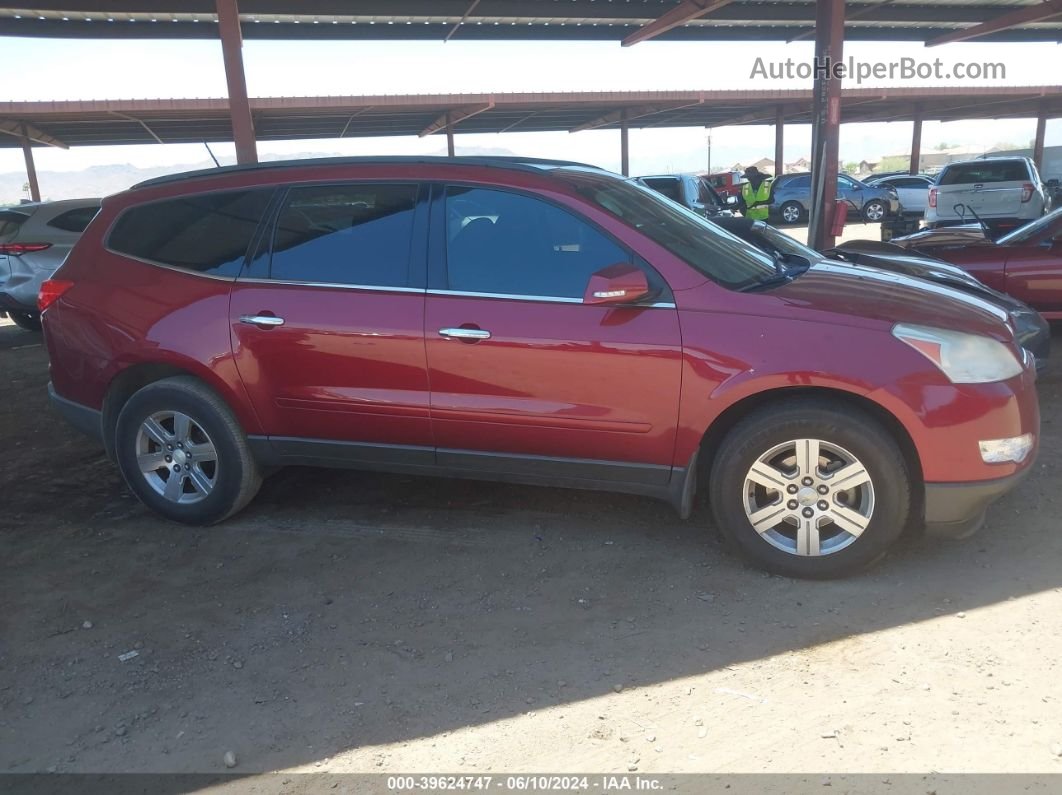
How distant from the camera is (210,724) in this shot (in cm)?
287

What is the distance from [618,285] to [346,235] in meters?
1.43

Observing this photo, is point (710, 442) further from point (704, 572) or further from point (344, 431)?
point (344, 431)

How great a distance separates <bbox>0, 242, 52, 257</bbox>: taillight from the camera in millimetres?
9688

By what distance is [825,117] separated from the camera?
11031mm

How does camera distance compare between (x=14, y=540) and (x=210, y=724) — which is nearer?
(x=210, y=724)

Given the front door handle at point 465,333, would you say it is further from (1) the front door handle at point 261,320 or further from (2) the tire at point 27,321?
(2) the tire at point 27,321

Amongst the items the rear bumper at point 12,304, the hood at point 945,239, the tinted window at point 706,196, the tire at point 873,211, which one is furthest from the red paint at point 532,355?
the tire at point 873,211

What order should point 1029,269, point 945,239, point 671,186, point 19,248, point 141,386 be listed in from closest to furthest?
1. point 141,386
2. point 1029,269
3. point 945,239
4. point 19,248
5. point 671,186

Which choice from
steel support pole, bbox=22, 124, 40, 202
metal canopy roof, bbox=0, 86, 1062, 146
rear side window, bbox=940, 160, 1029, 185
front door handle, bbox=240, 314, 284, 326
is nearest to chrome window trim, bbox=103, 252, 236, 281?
front door handle, bbox=240, 314, 284, 326

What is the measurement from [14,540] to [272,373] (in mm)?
1707

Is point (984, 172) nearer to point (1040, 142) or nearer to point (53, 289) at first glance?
point (53, 289)

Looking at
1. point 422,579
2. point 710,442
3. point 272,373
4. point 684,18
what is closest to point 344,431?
point 272,373

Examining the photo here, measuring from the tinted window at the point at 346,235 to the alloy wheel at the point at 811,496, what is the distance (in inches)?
73.3

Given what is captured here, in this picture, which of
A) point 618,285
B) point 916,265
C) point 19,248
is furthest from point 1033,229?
point 19,248
